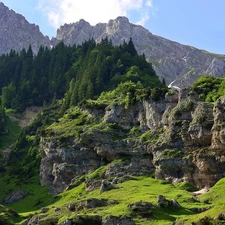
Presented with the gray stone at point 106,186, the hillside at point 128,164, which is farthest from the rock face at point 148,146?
the gray stone at point 106,186

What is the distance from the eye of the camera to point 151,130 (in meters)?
115

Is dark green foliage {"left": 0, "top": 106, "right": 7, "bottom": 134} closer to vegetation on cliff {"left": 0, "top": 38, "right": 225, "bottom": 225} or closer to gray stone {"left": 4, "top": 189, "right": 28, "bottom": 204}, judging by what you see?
vegetation on cliff {"left": 0, "top": 38, "right": 225, "bottom": 225}

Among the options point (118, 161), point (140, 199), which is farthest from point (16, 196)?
point (140, 199)

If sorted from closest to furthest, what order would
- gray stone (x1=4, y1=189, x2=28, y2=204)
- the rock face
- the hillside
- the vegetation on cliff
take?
the hillside
the vegetation on cliff
the rock face
gray stone (x1=4, y1=189, x2=28, y2=204)

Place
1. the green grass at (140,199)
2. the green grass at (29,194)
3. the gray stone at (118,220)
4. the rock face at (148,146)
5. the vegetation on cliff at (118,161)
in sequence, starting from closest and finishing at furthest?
1. the gray stone at (118,220)
2. the green grass at (140,199)
3. the vegetation on cliff at (118,161)
4. the rock face at (148,146)
5. the green grass at (29,194)

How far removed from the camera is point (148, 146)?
357 ft

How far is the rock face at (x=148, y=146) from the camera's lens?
94562 millimetres

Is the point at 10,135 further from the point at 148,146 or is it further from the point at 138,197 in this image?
the point at 138,197

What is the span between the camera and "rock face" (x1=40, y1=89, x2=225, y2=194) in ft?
310

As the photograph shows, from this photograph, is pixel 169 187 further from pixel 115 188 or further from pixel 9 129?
pixel 9 129

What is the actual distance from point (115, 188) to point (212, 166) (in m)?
19.8

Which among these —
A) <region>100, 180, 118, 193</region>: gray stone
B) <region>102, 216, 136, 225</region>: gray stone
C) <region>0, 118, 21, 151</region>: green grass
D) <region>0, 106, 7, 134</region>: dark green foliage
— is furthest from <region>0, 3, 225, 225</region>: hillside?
<region>0, 106, 7, 134</region>: dark green foliage

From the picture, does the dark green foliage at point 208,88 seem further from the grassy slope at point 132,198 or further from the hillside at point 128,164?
the grassy slope at point 132,198

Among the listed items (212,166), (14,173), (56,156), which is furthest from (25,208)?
(212,166)
